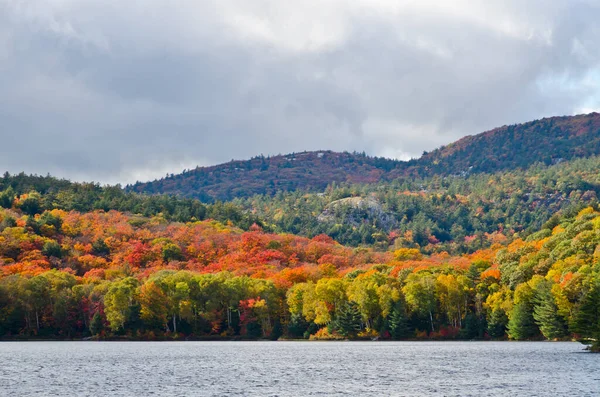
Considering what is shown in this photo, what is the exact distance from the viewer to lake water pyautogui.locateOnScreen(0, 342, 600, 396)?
71625 mm

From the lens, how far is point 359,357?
112 metres

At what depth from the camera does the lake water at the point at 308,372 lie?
235 feet

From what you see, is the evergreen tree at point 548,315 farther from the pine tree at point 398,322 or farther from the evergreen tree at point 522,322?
the pine tree at point 398,322

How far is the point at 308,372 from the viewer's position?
89.3m

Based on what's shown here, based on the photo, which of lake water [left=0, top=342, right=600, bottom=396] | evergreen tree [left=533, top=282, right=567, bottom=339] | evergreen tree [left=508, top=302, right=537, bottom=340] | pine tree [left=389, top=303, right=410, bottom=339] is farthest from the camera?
pine tree [left=389, top=303, right=410, bottom=339]

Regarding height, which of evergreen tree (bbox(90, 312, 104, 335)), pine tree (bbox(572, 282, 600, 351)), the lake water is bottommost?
the lake water

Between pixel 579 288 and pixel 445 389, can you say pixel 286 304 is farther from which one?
pixel 445 389

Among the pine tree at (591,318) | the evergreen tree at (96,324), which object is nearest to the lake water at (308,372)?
the pine tree at (591,318)

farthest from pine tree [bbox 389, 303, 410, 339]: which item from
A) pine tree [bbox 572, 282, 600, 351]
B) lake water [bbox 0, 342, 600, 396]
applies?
pine tree [bbox 572, 282, 600, 351]

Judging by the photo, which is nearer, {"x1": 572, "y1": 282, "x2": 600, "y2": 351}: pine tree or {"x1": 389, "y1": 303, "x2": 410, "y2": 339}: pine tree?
{"x1": 572, "y1": 282, "x2": 600, "y2": 351}: pine tree

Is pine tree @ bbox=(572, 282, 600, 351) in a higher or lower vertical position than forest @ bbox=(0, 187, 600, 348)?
lower

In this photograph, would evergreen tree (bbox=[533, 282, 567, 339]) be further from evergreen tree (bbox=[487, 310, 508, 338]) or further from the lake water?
evergreen tree (bbox=[487, 310, 508, 338])

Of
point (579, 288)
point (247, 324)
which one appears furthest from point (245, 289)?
point (579, 288)

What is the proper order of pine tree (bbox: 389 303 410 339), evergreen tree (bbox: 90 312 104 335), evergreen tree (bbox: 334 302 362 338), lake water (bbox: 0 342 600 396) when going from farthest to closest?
1. evergreen tree (bbox: 90 312 104 335)
2. evergreen tree (bbox: 334 302 362 338)
3. pine tree (bbox: 389 303 410 339)
4. lake water (bbox: 0 342 600 396)
